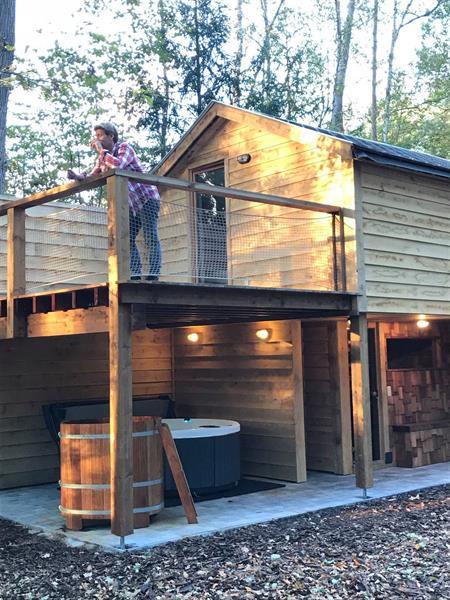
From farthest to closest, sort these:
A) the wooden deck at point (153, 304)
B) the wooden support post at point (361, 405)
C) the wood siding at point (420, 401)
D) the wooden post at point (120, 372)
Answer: the wood siding at point (420, 401)
the wooden support post at point (361, 405)
the wooden deck at point (153, 304)
the wooden post at point (120, 372)

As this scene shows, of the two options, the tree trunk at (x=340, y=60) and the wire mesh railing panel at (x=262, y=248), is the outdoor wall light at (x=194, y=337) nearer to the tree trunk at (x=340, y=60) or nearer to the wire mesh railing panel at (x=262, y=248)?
the wire mesh railing panel at (x=262, y=248)

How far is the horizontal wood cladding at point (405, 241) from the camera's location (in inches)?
321

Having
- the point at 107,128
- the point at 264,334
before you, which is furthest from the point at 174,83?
the point at 107,128

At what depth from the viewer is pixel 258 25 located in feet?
79.5

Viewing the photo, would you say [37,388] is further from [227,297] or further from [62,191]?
Answer: [227,297]

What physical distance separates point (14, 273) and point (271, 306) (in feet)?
8.42

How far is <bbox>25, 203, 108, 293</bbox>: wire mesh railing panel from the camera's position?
8.71 meters

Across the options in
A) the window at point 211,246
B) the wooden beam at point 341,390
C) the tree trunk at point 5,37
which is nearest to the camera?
the window at point 211,246

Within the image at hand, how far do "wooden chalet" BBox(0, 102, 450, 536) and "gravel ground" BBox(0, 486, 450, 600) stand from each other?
5.98 feet

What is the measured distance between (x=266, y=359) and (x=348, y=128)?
1915 cm

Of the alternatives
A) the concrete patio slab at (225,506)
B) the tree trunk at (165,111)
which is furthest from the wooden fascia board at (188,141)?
the tree trunk at (165,111)

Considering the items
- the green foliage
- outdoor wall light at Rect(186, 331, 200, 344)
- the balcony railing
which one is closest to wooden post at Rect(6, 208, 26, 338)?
the balcony railing

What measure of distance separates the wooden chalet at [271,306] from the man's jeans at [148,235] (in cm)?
44

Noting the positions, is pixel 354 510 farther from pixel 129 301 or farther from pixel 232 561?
pixel 129 301
